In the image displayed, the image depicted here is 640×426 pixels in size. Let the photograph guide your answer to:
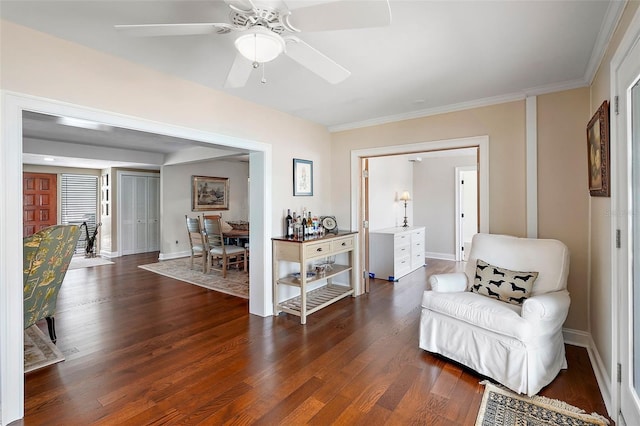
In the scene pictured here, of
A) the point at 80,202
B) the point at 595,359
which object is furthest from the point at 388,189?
the point at 80,202

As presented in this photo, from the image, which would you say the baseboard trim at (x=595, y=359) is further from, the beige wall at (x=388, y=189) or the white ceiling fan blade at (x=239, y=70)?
the beige wall at (x=388, y=189)

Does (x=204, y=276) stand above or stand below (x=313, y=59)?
below

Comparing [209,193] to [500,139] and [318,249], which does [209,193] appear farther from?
[500,139]

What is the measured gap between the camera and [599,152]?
2.13 metres

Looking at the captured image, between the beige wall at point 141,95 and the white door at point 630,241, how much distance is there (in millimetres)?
2985

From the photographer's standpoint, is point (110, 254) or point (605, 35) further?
point (110, 254)

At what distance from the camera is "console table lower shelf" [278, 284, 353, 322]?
11.7 feet

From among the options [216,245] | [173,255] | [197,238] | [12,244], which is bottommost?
[173,255]

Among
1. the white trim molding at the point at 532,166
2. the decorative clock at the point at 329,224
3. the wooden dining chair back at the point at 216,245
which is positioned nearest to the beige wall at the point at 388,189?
the decorative clock at the point at 329,224

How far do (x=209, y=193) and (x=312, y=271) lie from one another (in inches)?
191

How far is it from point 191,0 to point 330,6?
2.83ft

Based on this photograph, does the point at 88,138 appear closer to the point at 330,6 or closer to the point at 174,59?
the point at 174,59

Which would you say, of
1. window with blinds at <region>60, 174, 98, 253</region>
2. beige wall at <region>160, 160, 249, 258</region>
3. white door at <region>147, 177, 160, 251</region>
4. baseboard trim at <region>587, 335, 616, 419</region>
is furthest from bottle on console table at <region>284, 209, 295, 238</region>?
window with blinds at <region>60, 174, 98, 253</region>

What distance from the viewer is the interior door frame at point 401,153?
3.31 meters
